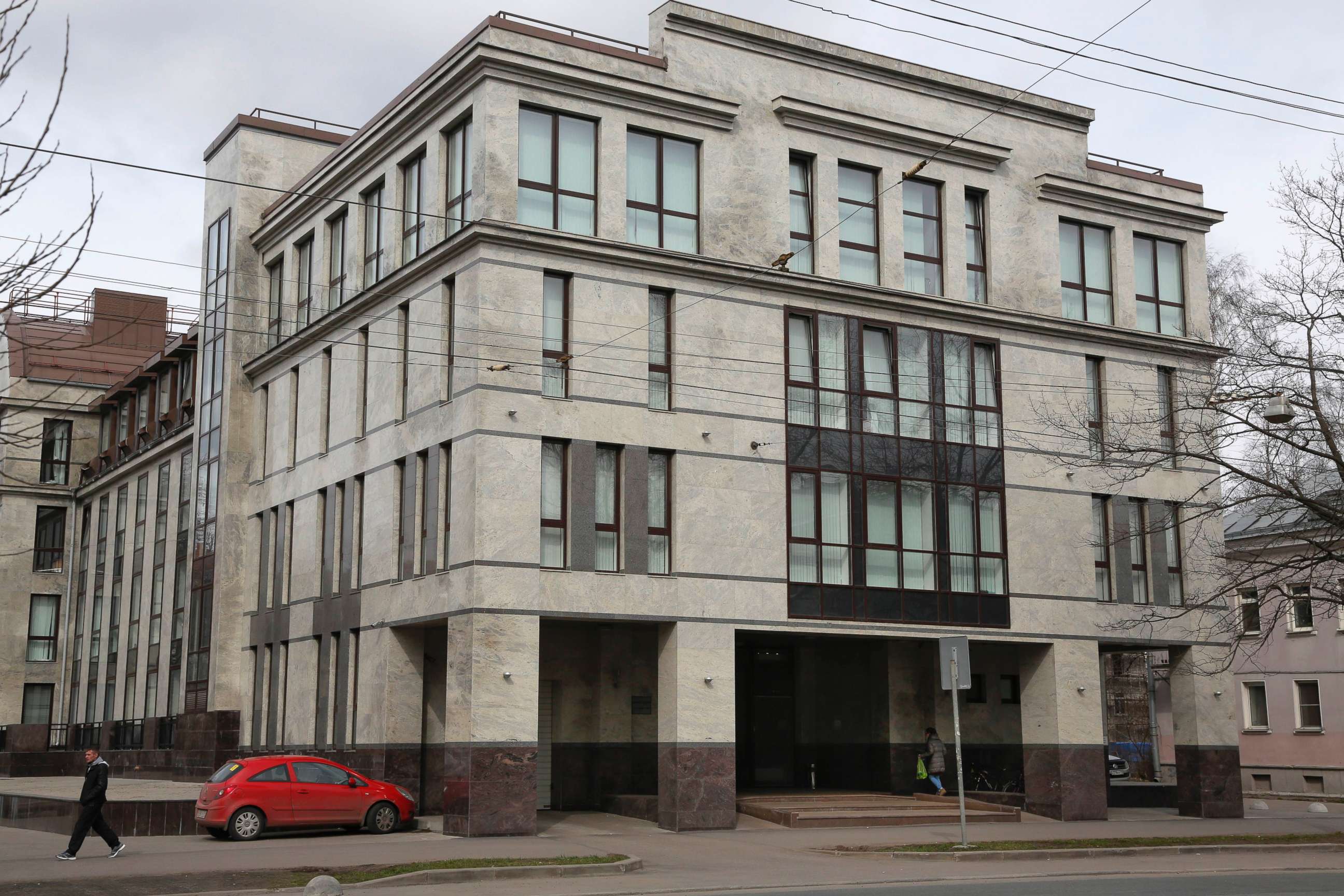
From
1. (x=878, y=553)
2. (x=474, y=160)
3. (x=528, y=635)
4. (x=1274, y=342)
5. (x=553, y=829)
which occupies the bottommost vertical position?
(x=553, y=829)

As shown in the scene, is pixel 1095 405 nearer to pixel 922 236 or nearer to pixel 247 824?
pixel 922 236

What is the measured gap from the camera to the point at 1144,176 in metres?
37.8

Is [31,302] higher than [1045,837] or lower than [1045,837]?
higher

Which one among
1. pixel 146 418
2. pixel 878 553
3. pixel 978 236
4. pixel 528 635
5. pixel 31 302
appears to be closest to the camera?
pixel 31 302

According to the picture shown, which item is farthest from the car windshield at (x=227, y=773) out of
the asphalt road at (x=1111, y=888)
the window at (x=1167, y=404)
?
the window at (x=1167, y=404)

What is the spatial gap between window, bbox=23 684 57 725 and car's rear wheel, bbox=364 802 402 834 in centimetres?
3462

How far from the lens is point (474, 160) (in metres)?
29.1

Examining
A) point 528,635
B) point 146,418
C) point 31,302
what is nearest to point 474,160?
point 528,635

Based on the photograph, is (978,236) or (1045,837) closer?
(1045,837)

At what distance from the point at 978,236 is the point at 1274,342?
8.35 meters

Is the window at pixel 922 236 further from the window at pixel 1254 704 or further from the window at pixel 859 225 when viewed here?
the window at pixel 1254 704

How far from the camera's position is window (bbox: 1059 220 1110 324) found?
36.1 m

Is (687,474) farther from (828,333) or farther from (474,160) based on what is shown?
(474,160)

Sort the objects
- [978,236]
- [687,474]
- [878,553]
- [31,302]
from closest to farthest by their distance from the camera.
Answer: [31,302] → [687,474] → [878,553] → [978,236]
